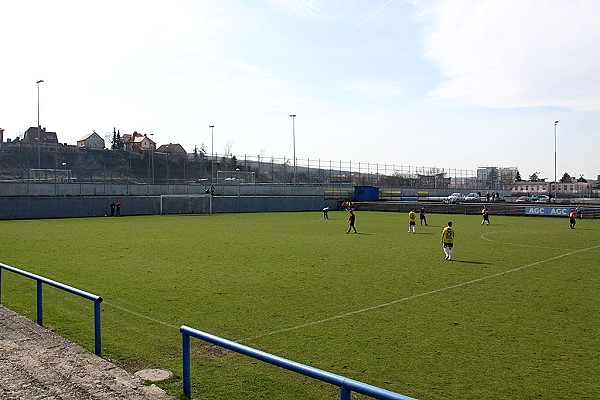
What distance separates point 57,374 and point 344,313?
566 centimetres

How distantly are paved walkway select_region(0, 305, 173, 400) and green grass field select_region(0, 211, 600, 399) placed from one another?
1.40 feet

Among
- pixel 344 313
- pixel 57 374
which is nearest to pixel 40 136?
pixel 344 313

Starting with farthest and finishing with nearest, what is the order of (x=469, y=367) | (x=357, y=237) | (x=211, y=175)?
(x=211, y=175)
(x=357, y=237)
(x=469, y=367)

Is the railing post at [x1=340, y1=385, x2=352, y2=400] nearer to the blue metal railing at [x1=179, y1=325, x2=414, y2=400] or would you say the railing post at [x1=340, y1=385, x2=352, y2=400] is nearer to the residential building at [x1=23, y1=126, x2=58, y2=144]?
the blue metal railing at [x1=179, y1=325, x2=414, y2=400]

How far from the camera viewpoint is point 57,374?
6801mm

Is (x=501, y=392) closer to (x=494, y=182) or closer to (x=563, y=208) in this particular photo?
(x=563, y=208)

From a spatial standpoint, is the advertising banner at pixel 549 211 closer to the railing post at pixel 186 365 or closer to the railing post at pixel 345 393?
the railing post at pixel 186 365

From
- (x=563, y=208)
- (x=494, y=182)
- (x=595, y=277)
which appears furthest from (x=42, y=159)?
(x=494, y=182)

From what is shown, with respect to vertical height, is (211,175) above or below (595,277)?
above

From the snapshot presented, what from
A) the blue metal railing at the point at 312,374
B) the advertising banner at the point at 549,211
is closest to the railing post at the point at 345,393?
the blue metal railing at the point at 312,374

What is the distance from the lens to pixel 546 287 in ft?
45.1

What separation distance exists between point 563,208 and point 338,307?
1641 inches

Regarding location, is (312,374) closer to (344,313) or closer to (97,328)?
(97,328)

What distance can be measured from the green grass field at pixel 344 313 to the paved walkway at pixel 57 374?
43 centimetres
